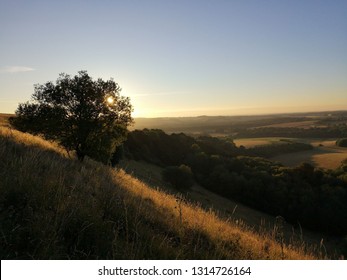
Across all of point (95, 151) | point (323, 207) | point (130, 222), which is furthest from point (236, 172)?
point (130, 222)

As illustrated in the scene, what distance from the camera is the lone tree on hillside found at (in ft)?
96.6

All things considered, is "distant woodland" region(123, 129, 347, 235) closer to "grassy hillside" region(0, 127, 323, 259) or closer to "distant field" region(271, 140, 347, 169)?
"distant field" region(271, 140, 347, 169)

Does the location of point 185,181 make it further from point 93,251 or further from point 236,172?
point 93,251

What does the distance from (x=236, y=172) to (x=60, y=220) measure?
7212 cm

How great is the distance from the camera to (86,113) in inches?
1161

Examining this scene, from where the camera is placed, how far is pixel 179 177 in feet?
205

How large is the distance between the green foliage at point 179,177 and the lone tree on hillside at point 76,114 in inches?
1277

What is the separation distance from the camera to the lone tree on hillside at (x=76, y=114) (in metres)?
29.5

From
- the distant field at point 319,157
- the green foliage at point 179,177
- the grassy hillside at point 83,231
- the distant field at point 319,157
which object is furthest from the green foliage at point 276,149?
the grassy hillside at point 83,231

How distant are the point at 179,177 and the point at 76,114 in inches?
1393

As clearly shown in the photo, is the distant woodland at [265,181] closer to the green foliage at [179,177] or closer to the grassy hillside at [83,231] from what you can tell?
the green foliage at [179,177]

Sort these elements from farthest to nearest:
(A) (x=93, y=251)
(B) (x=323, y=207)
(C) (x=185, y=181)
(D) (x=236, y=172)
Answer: (D) (x=236, y=172), (C) (x=185, y=181), (B) (x=323, y=207), (A) (x=93, y=251)

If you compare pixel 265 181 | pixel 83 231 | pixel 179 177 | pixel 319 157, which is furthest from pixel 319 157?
pixel 83 231

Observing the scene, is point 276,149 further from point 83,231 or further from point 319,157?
point 83,231
